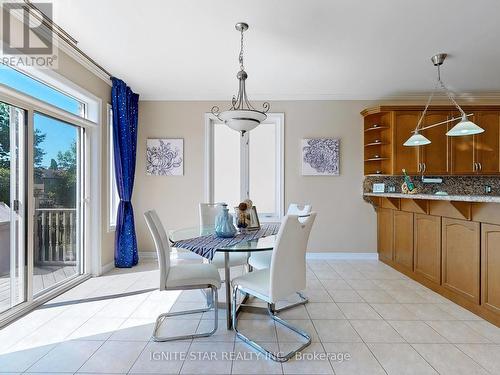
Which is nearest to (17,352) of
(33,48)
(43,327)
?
(43,327)

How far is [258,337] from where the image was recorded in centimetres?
207

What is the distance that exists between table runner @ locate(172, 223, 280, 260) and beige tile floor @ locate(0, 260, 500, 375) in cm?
70

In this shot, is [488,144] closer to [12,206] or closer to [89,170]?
[89,170]

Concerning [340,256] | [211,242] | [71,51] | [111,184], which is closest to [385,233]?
[340,256]

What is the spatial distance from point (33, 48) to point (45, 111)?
0.55 meters

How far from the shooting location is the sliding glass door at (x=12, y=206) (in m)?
2.31

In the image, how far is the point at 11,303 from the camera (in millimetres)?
2396

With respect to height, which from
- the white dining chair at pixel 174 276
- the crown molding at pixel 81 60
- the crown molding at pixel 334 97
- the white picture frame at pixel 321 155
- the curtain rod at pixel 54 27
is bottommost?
the white dining chair at pixel 174 276

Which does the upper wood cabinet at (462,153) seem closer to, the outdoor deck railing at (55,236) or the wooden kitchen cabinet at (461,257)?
the wooden kitchen cabinet at (461,257)

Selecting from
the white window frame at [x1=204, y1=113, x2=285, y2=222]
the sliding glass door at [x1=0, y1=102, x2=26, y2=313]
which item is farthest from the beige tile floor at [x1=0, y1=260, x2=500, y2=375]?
the white window frame at [x1=204, y1=113, x2=285, y2=222]

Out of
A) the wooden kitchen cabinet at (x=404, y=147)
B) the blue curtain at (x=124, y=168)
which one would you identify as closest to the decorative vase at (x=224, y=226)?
the blue curtain at (x=124, y=168)

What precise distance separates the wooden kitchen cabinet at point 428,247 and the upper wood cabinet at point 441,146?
102 centimetres

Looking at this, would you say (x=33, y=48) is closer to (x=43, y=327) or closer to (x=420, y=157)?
(x=43, y=327)

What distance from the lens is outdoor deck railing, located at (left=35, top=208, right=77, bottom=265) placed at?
2729mm
